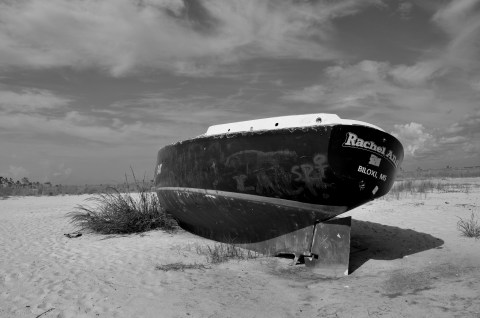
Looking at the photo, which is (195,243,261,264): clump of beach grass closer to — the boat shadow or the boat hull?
the boat hull

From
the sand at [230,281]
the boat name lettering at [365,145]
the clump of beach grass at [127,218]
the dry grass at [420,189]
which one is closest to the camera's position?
the sand at [230,281]

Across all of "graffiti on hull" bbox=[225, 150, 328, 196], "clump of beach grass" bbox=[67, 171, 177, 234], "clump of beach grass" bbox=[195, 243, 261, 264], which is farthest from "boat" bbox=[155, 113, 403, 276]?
"clump of beach grass" bbox=[67, 171, 177, 234]

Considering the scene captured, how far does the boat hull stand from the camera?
4.70 metres

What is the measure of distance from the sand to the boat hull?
638mm

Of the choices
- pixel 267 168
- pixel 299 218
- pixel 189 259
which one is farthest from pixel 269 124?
pixel 189 259

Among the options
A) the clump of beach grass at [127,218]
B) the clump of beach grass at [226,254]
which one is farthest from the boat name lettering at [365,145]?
the clump of beach grass at [127,218]

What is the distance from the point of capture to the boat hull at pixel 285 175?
15.4ft

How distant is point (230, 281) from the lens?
4.38 m

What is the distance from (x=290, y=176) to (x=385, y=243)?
7.83 ft

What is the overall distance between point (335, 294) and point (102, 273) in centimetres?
269

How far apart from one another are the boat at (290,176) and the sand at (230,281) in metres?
0.52

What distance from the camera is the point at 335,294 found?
3.91 metres

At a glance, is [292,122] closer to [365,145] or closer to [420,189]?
[365,145]

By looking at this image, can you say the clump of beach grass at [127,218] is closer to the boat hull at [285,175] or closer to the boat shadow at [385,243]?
the boat hull at [285,175]
